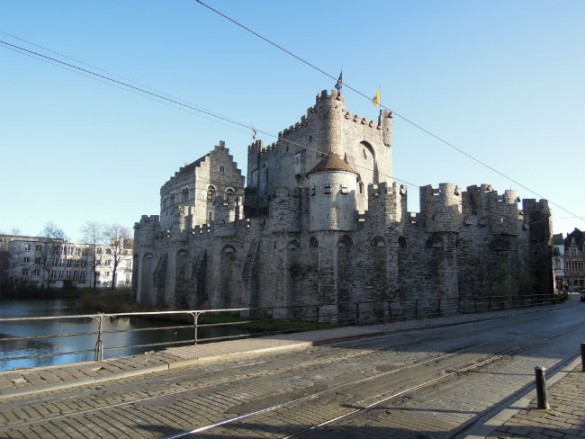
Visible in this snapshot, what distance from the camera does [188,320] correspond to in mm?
33094

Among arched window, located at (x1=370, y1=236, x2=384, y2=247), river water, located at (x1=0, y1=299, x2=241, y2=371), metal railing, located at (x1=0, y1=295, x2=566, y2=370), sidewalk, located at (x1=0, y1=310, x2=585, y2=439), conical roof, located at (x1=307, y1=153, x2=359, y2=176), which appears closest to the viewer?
sidewalk, located at (x1=0, y1=310, x2=585, y2=439)

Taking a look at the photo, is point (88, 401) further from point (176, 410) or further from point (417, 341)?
point (417, 341)

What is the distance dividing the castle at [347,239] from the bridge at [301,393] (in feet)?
35.8

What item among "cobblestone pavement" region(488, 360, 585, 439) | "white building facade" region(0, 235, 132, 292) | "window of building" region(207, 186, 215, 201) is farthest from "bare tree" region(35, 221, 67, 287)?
"cobblestone pavement" region(488, 360, 585, 439)

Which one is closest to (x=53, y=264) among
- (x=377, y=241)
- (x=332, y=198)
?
(x=332, y=198)

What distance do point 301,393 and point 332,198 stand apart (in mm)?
19071

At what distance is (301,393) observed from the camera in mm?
7215

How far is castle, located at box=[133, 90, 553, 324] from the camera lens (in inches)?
990

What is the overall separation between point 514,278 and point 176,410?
30.4 m

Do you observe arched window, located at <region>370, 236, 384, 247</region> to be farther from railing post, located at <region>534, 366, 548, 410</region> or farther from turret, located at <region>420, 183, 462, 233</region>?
railing post, located at <region>534, 366, 548, 410</region>

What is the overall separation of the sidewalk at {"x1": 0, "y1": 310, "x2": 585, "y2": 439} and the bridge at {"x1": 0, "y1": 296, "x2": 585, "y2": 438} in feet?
0.09

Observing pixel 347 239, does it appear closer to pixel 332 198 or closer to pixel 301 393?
pixel 332 198

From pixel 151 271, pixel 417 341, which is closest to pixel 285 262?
pixel 417 341

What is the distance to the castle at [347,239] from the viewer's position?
25.1m
